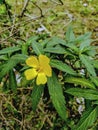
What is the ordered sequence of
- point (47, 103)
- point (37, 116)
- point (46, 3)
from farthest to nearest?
point (46, 3)
point (37, 116)
point (47, 103)

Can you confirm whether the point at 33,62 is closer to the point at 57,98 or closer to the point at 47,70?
the point at 47,70

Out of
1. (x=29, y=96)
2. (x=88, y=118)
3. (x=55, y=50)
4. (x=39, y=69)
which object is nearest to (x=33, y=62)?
(x=39, y=69)

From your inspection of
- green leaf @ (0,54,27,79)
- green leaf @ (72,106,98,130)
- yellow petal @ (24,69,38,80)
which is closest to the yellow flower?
yellow petal @ (24,69,38,80)

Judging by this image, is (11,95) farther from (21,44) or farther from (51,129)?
(21,44)

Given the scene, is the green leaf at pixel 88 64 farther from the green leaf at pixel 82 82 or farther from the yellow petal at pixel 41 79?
the yellow petal at pixel 41 79

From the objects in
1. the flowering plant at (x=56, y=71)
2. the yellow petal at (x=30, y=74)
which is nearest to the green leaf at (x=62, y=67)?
the flowering plant at (x=56, y=71)

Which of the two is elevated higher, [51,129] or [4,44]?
[4,44]

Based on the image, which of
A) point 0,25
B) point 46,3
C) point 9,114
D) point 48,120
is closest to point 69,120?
point 48,120
